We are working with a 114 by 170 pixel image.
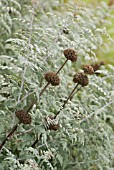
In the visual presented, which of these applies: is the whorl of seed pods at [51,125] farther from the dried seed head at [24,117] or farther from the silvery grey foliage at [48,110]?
the dried seed head at [24,117]

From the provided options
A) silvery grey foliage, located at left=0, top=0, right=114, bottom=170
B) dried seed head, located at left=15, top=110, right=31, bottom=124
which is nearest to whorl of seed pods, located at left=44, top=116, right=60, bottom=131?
silvery grey foliage, located at left=0, top=0, right=114, bottom=170

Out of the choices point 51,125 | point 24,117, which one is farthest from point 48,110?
point 24,117

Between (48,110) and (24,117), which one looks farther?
(48,110)

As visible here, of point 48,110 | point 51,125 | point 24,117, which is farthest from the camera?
point 48,110

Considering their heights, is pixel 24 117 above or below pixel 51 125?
above

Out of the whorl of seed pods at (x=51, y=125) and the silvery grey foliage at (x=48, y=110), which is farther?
the silvery grey foliage at (x=48, y=110)

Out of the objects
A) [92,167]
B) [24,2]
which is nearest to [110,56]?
[24,2]

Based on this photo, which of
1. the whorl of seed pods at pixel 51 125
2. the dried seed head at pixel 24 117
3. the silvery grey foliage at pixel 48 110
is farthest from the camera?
the silvery grey foliage at pixel 48 110

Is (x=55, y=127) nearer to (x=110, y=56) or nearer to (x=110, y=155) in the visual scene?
(x=110, y=155)

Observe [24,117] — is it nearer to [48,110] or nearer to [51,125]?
[51,125]

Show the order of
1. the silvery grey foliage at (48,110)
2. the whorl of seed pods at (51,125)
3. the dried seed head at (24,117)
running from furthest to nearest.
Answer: the silvery grey foliage at (48,110) → the whorl of seed pods at (51,125) → the dried seed head at (24,117)

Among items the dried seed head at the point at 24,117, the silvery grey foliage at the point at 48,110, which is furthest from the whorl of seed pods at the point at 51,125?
the dried seed head at the point at 24,117

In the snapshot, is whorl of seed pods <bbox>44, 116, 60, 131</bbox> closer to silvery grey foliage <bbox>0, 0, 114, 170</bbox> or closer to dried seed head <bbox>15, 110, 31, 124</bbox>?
silvery grey foliage <bbox>0, 0, 114, 170</bbox>

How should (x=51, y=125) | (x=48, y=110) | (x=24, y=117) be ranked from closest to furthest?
(x=24, y=117)
(x=51, y=125)
(x=48, y=110)
